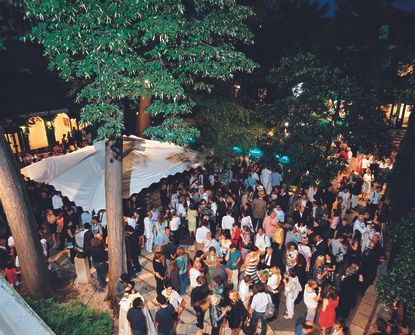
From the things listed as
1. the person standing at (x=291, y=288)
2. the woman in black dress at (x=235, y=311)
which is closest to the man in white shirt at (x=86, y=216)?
the woman in black dress at (x=235, y=311)

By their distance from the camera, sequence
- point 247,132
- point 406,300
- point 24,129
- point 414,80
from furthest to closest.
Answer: point 24,129 < point 247,132 < point 414,80 < point 406,300

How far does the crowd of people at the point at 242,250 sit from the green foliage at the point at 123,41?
11.1ft

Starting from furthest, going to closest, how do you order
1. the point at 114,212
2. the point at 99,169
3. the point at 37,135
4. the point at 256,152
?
the point at 37,135, the point at 256,152, the point at 99,169, the point at 114,212

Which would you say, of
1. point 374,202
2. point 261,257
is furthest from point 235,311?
point 374,202

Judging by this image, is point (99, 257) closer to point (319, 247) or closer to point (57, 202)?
point (57, 202)

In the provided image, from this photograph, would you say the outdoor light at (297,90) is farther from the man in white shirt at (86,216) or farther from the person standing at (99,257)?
the man in white shirt at (86,216)

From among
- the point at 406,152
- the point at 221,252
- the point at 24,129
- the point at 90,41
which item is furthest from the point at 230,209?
the point at 24,129

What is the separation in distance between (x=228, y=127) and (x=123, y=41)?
6.88m

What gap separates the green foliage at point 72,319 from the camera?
510 cm

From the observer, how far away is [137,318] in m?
6.25

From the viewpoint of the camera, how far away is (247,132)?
12336 millimetres

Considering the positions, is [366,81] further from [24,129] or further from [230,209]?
[24,129]

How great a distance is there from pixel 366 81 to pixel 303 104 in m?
3.65

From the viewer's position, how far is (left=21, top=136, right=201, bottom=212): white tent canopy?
36.8 feet
